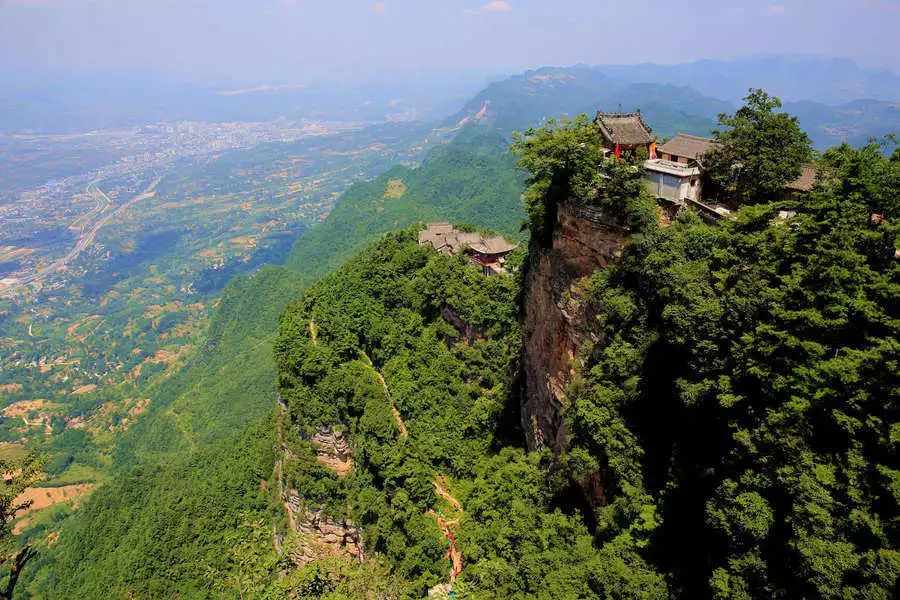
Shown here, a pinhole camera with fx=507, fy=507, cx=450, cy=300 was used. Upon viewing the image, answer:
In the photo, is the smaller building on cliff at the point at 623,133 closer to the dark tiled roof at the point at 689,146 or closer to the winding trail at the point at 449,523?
the dark tiled roof at the point at 689,146

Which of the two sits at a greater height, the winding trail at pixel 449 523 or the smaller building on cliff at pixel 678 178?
the smaller building on cliff at pixel 678 178

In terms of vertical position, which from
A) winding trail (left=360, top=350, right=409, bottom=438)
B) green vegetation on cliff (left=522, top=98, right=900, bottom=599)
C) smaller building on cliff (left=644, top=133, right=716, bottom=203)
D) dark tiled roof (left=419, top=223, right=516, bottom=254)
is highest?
smaller building on cliff (left=644, top=133, right=716, bottom=203)

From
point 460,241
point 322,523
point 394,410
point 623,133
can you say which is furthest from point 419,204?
point 623,133

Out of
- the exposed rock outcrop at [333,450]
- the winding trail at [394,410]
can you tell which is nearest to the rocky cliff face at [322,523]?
the exposed rock outcrop at [333,450]

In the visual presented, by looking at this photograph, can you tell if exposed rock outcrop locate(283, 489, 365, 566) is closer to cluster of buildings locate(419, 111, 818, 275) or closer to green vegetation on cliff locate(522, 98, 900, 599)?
green vegetation on cliff locate(522, 98, 900, 599)

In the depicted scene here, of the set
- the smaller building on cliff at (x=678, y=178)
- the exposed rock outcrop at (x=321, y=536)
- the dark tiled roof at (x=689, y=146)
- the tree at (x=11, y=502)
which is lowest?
the exposed rock outcrop at (x=321, y=536)

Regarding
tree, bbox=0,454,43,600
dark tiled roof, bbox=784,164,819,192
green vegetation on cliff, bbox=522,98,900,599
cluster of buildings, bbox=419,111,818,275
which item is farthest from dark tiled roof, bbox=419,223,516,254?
tree, bbox=0,454,43,600

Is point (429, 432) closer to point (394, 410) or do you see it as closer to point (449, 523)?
point (394, 410)

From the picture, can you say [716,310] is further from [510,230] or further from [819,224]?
[510,230]
